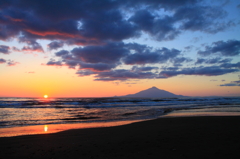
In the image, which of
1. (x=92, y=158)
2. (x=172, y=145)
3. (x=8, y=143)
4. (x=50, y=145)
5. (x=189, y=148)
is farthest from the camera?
(x=8, y=143)

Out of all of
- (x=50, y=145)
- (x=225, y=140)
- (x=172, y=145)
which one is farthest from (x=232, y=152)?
(x=50, y=145)

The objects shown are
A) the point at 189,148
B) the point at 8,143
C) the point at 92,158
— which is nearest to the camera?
the point at 92,158

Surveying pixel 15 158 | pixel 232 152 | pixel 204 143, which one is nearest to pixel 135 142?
pixel 204 143

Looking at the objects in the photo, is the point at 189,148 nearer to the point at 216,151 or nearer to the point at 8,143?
the point at 216,151

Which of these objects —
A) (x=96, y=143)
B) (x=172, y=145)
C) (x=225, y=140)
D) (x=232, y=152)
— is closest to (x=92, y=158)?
(x=96, y=143)

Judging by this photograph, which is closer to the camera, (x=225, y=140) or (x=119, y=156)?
(x=119, y=156)

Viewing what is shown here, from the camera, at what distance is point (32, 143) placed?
26.2ft

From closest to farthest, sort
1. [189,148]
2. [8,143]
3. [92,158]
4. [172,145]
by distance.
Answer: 1. [92,158]
2. [189,148]
3. [172,145]
4. [8,143]

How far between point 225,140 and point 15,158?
31.4 ft

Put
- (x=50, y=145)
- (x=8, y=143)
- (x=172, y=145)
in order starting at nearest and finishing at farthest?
(x=172, y=145), (x=50, y=145), (x=8, y=143)

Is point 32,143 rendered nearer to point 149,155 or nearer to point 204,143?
point 149,155

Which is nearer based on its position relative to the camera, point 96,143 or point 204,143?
point 204,143

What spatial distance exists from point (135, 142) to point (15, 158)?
519 centimetres

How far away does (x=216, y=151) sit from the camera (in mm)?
6191
